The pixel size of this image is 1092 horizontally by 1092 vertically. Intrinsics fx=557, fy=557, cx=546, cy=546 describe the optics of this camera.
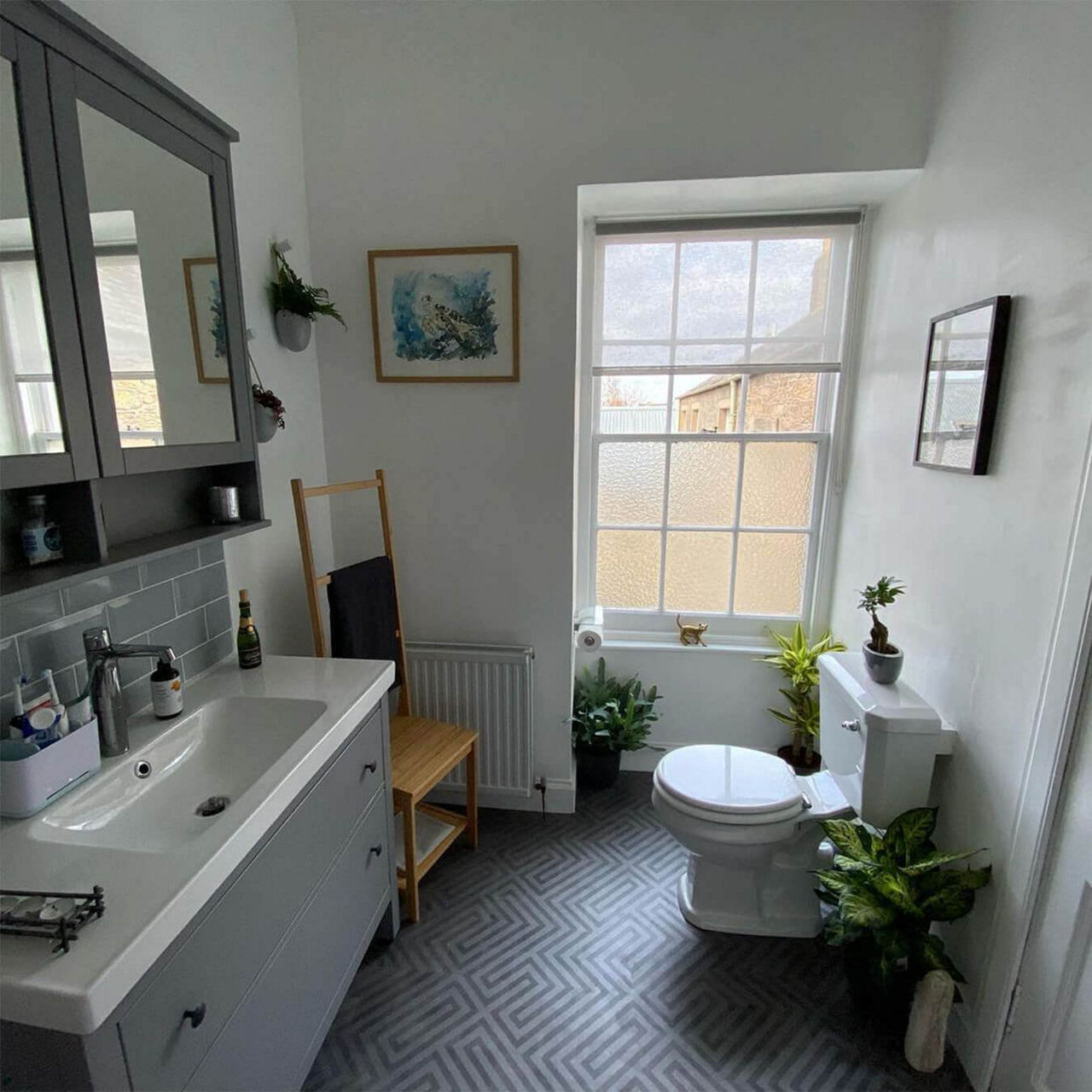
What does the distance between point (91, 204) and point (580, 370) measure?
4.89 feet

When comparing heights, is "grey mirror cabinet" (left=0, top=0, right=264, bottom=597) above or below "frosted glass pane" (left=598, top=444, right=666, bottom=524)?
above

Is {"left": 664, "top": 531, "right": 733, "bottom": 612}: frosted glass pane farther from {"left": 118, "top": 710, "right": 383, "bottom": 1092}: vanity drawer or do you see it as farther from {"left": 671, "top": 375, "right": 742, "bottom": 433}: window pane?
{"left": 118, "top": 710, "right": 383, "bottom": 1092}: vanity drawer

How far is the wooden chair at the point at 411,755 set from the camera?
1.57 metres

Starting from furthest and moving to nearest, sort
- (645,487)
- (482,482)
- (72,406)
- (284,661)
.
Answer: (645,487), (482,482), (284,661), (72,406)

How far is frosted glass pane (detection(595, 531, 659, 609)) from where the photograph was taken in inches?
91.0

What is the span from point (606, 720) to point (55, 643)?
1685mm

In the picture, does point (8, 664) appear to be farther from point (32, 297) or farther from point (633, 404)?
point (633, 404)

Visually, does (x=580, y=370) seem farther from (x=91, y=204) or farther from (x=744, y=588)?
(x=91, y=204)

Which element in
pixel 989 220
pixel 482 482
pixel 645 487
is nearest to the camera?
pixel 989 220

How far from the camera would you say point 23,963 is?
2.09 feet

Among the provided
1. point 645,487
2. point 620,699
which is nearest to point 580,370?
point 645,487

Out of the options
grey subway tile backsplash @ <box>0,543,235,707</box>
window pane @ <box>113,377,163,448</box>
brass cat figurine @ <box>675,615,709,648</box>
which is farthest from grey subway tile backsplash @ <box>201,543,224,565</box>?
brass cat figurine @ <box>675,615,709,648</box>

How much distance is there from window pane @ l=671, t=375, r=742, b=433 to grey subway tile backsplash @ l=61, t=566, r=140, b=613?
1803mm

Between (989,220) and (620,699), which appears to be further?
(620,699)
